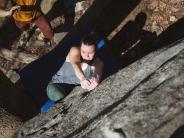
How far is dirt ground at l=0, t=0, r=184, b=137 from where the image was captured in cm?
730

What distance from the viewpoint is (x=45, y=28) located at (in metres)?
7.56

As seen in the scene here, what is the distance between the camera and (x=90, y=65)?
590cm

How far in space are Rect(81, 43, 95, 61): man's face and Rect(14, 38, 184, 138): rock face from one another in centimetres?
48

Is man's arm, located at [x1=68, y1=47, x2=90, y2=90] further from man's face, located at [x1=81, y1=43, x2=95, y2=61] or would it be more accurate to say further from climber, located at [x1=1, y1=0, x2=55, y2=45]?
climber, located at [x1=1, y1=0, x2=55, y2=45]

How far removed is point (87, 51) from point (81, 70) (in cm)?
46

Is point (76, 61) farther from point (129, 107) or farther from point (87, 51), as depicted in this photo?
point (129, 107)

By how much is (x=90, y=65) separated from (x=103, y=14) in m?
2.37

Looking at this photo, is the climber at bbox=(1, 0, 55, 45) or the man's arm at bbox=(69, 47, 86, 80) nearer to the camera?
the man's arm at bbox=(69, 47, 86, 80)

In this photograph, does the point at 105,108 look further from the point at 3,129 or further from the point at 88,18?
the point at 88,18

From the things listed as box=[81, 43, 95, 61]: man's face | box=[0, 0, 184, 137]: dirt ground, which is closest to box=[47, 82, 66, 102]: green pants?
box=[81, 43, 95, 61]: man's face

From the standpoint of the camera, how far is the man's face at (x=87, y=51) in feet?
17.7

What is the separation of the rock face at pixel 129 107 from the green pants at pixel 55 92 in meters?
0.38

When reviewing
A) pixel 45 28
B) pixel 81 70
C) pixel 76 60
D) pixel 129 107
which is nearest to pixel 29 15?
pixel 45 28

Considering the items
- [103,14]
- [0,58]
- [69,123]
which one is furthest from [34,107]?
[103,14]
